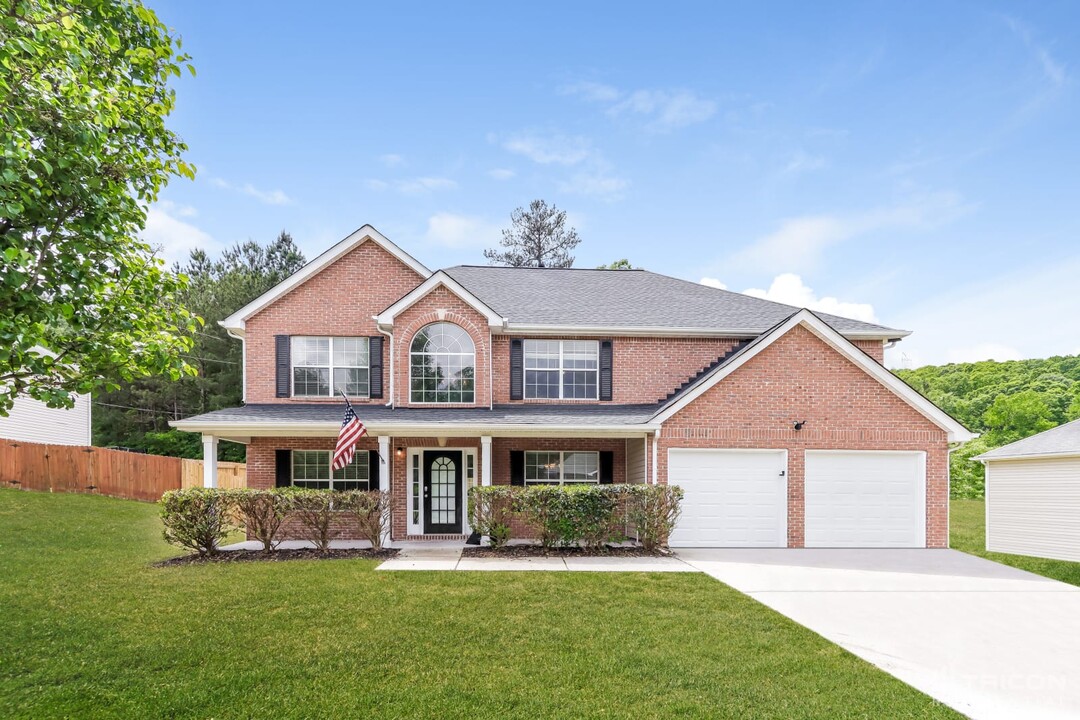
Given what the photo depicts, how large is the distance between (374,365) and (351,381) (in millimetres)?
725

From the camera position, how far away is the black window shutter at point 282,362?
14422 millimetres

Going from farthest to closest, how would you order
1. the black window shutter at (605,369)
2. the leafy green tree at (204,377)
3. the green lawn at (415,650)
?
the leafy green tree at (204,377) → the black window shutter at (605,369) → the green lawn at (415,650)

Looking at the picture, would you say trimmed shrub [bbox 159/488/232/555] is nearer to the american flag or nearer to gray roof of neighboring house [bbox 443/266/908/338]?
the american flag

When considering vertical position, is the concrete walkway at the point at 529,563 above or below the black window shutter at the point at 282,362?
below

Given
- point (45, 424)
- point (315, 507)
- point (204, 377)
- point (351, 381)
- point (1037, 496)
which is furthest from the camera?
point (204, 377)

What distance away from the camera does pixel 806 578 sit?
32.2 ft

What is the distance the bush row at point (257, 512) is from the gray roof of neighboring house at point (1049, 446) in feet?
59.6

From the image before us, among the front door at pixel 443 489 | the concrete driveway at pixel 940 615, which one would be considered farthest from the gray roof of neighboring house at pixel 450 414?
the concrete driveway at pixel 940 615

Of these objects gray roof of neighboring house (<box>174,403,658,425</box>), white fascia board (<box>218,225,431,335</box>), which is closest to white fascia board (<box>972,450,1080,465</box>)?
gray roof of neighboring house (<box>174,403,658,425</box>)

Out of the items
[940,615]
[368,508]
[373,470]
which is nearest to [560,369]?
[373,470]

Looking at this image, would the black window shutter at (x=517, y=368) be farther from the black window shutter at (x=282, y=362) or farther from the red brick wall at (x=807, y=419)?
the black window shutter at (x=282, y=362)

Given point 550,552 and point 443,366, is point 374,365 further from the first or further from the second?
point 550,552

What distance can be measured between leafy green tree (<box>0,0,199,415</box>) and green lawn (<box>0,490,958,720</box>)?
2.78m

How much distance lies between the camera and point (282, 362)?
14.5 m
